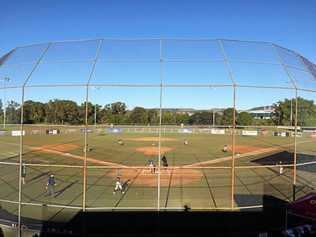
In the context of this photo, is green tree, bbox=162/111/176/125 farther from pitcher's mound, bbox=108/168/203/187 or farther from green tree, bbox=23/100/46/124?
green tree, bbox=23/100/46/124

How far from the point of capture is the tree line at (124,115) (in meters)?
17.5

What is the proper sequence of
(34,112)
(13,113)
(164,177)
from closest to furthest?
(13,113) < (34,112) < (164,177)

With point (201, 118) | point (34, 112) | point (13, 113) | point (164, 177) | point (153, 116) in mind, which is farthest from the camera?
point (201, 118)

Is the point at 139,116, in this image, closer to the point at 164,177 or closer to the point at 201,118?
the point at 201,118

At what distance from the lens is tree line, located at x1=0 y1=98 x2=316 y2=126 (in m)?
17.5

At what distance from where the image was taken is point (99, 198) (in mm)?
13641

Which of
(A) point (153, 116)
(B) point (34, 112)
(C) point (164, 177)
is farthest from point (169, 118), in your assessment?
(B) point (34, 112)

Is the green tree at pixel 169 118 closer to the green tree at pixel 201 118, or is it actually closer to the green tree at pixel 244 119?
the green tree at pixel 201 118

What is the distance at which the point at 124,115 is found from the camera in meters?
40.1

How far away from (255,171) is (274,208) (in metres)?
10.6

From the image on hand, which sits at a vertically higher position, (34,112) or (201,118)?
(201,118)

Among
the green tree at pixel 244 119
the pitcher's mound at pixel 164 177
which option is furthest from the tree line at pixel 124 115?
the pitcher's mound at pixel 164 177

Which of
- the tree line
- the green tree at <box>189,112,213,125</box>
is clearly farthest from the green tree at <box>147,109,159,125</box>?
the green tree at <box>189,112,213,125</box>

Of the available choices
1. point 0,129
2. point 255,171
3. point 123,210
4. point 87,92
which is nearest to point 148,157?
point 255,171
